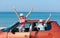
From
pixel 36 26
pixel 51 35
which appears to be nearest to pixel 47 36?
pixel 51 35

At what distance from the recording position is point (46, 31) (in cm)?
918

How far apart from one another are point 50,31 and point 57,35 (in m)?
0.26

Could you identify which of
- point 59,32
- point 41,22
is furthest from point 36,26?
point 59,32

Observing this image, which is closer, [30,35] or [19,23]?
[30,35]

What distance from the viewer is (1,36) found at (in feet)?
29.8

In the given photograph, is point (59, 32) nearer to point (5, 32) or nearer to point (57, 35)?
point (57, 35)

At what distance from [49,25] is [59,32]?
0.56 metres

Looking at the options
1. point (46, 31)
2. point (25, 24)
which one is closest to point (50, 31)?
point (46, 31)

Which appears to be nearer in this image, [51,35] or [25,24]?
[51,35]

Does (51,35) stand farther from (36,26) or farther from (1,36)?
(1,36)

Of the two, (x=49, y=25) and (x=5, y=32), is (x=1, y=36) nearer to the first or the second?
(x=5, y=32)

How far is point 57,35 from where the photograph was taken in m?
9.11

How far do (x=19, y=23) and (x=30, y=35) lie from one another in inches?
34.5

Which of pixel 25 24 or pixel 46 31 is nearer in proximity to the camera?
pixel 46 31
